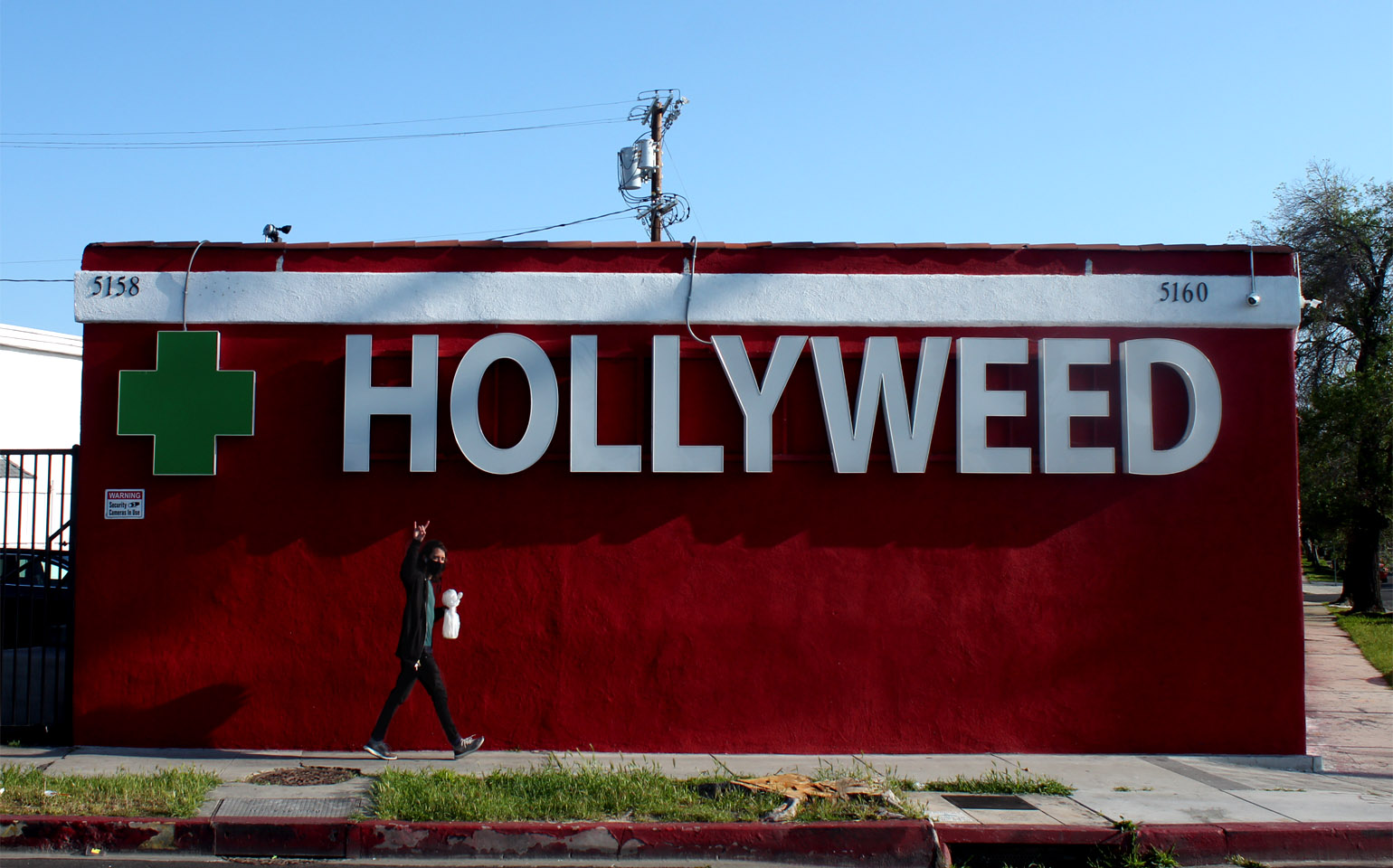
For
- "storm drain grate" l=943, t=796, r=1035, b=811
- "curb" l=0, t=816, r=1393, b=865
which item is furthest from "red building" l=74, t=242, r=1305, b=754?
"curb" l=0, t=816, r=1393, b=865

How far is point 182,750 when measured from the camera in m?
8.59

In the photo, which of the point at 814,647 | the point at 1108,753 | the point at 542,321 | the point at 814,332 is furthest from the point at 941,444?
the point at 542,321

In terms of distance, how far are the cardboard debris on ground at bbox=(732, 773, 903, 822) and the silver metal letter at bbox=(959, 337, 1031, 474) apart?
277 centimetres

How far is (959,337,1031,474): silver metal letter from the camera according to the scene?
8.84 metres

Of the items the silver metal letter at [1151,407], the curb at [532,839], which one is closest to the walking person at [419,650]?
the curb at [532,839]

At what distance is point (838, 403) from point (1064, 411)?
1.84 m

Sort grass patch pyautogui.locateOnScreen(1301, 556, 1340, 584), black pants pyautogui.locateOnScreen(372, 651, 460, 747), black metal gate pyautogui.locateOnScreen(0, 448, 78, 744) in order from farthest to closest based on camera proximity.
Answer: grass patch pyautogui.locateOnScreen(1301, 556, 1340, 584) < black metal gate pyautogui.locateOnScreen(0, 448, 78, 744) < black pants pyautogui.locateOnScreen(372, 651, 460, 747)

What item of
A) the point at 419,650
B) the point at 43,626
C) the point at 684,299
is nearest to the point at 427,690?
the point at 419,650

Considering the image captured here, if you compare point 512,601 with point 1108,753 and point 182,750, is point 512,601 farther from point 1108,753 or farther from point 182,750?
point 1108,753

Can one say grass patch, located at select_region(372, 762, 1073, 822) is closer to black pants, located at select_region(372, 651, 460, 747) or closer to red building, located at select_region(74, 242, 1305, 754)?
black pants, located at select_region(372, 651, 460, 747)

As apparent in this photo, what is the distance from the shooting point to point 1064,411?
8.88m

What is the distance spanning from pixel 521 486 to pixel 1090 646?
15.7 feet

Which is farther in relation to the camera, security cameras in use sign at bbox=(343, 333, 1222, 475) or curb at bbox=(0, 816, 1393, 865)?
security cameras in use sign at bbox=(343, 333, 1222, 475)

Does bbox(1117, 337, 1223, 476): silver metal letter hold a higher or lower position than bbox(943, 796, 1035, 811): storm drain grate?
higher
